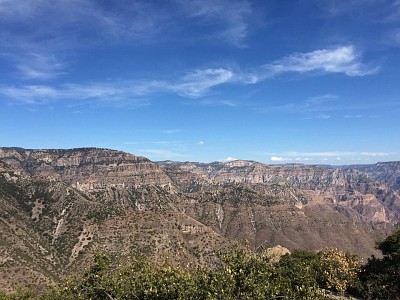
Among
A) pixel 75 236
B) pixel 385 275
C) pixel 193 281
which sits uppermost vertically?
pixel 193 281

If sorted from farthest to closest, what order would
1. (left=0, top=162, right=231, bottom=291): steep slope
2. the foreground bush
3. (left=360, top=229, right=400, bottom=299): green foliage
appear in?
(left=0, top=162, right=231, bottom=291): steep slope < (left=360, top=229, right=400, bottom=299): green foliage < the foreground bush

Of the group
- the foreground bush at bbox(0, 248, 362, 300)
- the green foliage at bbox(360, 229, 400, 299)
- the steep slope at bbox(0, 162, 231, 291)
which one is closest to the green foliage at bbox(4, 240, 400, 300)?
the foreground bush at bbox(0, 248, 362, 300)

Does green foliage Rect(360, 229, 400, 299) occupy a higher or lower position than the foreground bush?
lower

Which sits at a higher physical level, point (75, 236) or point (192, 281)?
point (192, 281)

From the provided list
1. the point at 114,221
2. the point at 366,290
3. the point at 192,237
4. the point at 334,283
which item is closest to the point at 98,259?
the point at 334,283

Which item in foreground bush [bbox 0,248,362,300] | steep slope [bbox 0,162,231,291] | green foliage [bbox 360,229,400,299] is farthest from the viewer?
steep slope [bbox 0,162,231,291]

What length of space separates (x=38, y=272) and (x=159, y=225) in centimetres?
6240

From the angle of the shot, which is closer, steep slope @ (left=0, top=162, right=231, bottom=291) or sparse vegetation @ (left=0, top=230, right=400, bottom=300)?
sparse vegetation @ (left=0, top=230, right=400, bottom=300)

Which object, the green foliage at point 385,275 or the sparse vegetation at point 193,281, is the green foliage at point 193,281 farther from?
the green foliage at point 385,275

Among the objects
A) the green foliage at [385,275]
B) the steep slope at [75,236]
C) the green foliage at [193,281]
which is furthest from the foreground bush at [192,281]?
the steep slope at [75,236]

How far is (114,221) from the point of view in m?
169

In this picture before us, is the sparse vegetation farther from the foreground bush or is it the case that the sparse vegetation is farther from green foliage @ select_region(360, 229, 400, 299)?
green foliage @ select_region(360, 229, 400, 299)

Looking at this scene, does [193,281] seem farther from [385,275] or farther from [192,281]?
[385,275]

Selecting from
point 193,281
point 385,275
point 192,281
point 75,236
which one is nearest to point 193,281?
point 193,281
